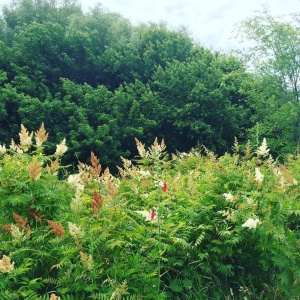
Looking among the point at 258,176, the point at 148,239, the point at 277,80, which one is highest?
the point at 277,80

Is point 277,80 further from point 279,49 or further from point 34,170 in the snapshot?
point 34,170

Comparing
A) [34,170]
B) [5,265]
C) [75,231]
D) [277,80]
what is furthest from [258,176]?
[277,80]

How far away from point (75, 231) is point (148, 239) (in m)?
0.69

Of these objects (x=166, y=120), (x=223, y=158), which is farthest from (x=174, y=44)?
(x=223, y=158)

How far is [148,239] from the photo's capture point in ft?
11.3

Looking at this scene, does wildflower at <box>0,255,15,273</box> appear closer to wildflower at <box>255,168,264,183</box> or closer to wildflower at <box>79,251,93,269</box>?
wildflower at <box>79,251,93,269</box>

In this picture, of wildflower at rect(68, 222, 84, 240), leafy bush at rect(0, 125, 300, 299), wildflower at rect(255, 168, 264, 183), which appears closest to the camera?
wildflower at rect(68, 222, 84, 240)

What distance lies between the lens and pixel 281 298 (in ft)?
12.6

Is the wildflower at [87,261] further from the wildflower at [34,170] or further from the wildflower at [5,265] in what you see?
the wildflower at [34,170]

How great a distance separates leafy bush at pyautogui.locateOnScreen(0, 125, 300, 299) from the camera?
3.19 metres

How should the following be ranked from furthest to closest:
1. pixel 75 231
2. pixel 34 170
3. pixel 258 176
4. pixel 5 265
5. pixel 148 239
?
1. pixel 258 176
2. pixel 34 170
3. pixel 148 239
4. pixel 75 231
5. pixel 5 265

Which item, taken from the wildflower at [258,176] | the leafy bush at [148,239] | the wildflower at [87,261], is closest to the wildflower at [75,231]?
the leafy bush at [148,239]

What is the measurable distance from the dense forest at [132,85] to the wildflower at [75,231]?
18.5 meters

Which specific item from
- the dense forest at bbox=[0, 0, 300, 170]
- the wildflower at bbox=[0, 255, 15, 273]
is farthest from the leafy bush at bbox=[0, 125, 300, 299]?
the dense forest at bbox=[0, 0, 300, 170]
